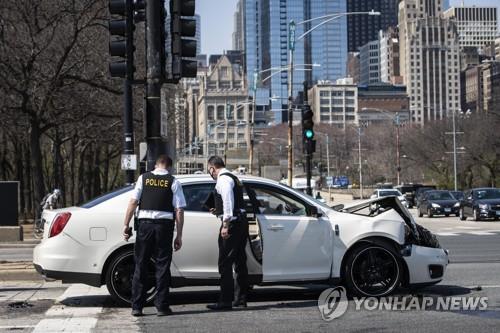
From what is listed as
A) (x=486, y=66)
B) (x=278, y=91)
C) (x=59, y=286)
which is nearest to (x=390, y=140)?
(x=278, y=91)

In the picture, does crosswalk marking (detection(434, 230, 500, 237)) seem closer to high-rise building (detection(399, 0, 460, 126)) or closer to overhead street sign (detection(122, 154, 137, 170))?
overhead street sign (detection(122, 154, 137, 170))

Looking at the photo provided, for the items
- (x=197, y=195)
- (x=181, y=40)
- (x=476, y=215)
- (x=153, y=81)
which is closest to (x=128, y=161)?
(x=153, y=81)

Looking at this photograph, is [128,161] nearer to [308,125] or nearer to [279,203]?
[308,125]

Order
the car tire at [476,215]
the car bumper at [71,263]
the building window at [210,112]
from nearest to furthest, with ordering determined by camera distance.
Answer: the car bumper at [71,263]
the car tire at [476,215]
the building window at [210,112]

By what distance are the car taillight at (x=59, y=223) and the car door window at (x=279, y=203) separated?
2401mm

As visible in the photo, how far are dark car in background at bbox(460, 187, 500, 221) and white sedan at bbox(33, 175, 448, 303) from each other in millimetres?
26543

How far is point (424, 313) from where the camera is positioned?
31.5ft

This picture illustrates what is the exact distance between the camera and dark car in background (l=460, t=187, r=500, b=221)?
36250mm

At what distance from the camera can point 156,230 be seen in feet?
31.0

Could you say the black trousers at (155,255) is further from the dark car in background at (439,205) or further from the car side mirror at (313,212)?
the dark car in background at (439,205)

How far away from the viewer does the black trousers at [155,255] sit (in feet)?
31.1

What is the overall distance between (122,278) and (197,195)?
140 cm

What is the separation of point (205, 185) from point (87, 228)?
1.59 meters

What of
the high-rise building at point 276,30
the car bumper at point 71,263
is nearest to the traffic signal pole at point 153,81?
the car bumper at point 71,263
